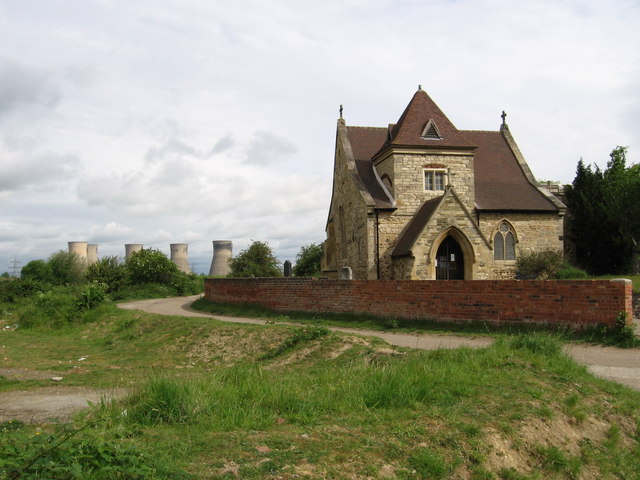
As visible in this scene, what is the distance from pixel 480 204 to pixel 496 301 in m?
13.9

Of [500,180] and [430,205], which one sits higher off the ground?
[500,180]

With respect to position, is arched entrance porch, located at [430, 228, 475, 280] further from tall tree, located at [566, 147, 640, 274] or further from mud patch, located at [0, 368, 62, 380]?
mud patch, located at [0, 368, 62, 380]

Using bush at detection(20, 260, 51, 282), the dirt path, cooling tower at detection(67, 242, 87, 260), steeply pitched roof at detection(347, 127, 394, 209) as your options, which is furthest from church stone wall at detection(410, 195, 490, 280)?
cooling tower at detection(67, 242, 87, 260)

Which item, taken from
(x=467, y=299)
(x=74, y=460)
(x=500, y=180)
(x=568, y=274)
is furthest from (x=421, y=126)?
(x=74, y=460)

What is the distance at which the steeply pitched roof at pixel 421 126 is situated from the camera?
27.8 meters

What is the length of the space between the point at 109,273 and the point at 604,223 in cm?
3136

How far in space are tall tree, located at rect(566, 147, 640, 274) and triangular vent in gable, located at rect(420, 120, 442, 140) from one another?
447 inches

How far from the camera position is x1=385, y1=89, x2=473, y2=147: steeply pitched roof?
27844mm

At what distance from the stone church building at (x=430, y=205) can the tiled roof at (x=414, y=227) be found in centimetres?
7

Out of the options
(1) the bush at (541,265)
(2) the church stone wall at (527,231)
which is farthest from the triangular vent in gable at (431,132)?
(1) the bush at (541,265)

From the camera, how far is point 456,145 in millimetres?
27938

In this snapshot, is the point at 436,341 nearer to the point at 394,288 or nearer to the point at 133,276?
the point at 394,288

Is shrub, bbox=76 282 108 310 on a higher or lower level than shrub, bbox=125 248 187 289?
lower

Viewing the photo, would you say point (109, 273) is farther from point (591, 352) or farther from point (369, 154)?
point (591, 352)
